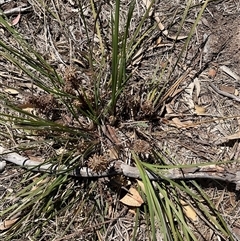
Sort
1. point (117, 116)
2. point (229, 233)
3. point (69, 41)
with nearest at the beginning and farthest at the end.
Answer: point (229, 233) < point (117, 116) < point (69, 41)

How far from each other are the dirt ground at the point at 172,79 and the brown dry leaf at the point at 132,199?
4cm

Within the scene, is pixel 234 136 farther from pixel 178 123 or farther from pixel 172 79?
pixel 172 79

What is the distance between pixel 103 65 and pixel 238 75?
0.51 meters

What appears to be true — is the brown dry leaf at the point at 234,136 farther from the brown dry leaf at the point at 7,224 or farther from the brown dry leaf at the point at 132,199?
the brown dry leaf at the point at 7,224

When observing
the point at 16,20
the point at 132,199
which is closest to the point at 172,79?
the point at 132,199

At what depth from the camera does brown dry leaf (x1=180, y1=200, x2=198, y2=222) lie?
1.53 metres

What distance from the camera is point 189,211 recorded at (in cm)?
153

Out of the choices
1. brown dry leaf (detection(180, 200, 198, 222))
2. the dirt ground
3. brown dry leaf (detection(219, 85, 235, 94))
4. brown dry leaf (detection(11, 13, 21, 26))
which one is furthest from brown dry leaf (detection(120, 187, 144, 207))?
brown dry leaf (detection(11, 13, 21, 26))

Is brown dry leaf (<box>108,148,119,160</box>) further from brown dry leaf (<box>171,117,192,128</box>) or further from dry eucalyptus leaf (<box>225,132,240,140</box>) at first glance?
dry eucalyptus leaf (<box>225,132,240,140</box>)

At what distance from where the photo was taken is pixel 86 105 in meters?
1.51

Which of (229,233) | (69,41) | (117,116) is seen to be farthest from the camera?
(69,41)

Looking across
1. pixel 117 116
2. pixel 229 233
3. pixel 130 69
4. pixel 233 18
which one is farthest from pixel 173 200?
pixel 233 18

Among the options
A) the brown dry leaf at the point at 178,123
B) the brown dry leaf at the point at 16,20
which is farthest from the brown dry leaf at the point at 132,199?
the brown dry leaf at the point at 16,20

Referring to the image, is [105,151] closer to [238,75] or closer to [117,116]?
[117,116]
